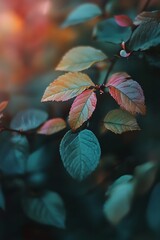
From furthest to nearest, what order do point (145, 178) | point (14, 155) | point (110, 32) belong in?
point (110, 32), point (14, 155), point (145, 178)

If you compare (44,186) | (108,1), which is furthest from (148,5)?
(44,186)

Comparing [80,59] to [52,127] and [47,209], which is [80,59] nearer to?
[52,127]

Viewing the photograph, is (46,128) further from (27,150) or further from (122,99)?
(122,99)

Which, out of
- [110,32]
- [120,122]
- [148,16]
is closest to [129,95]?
[120,122]

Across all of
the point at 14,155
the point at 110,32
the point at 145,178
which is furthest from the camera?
the point at 110,32

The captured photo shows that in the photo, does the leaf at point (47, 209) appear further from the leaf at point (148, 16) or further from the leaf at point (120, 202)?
the leaf at point (148, 16)

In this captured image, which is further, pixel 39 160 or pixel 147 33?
pixel 39 160

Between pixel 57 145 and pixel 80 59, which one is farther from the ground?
pixel 80 59
